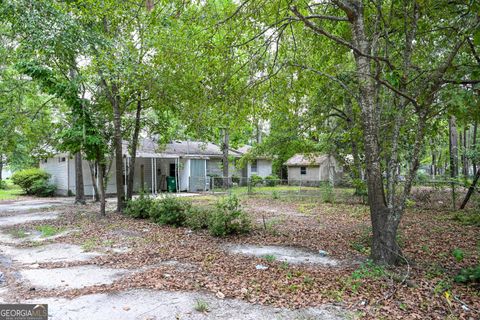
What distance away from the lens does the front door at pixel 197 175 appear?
914 inches

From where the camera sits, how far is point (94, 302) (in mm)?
4113

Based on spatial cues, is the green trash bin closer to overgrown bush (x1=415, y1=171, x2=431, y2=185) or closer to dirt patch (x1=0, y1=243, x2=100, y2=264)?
overgrown bush (x1=415, y1=171, x2=431, y2=185)

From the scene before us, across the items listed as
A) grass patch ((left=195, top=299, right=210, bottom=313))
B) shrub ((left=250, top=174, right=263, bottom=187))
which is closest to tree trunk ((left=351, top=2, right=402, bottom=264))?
grass patch ((left=195, top=299, right=210, bottom=313))

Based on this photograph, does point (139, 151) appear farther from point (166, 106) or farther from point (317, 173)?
point (317, 173)

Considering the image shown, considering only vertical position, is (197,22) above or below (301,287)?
above

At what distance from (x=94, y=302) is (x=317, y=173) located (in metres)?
27.7

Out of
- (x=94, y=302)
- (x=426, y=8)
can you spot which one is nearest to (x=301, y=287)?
(x=94, y=302)

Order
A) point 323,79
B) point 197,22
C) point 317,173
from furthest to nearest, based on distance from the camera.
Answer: point 317,173
point 323,79
point 197,22

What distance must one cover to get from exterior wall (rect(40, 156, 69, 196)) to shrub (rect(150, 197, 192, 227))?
12.9 m

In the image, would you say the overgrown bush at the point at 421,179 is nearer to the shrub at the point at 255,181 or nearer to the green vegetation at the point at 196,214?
the green vegetation at the point at 196,214

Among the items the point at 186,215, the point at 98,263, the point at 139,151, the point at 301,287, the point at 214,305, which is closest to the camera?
the point at 214,305

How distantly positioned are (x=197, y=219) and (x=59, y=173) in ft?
52.5

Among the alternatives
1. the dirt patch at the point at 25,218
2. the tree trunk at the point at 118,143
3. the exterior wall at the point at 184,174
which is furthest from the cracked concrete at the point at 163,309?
the exterior wall at the point at 184,174

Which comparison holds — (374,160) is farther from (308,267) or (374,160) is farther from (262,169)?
(262,169)
